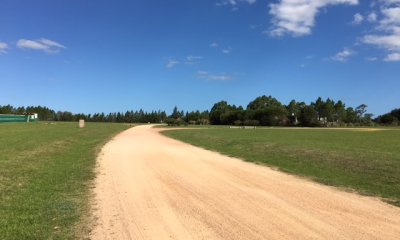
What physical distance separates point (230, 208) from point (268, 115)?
103 meters

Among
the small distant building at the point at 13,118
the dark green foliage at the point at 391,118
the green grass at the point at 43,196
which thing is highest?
the dark green foliage at the point at 391,118

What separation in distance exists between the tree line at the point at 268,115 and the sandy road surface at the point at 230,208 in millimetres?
76185

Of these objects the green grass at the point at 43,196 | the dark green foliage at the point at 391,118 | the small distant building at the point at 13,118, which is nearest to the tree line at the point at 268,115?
the dark green foliage at the point at 391,118

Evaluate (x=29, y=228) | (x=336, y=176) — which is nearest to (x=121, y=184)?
(x=29, y=228)

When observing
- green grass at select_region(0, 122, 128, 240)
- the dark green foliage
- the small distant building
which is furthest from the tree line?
green grass at select_region(0, 122, 128, 240)

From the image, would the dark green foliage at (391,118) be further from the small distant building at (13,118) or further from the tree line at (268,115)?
the small distant building at (13,118)

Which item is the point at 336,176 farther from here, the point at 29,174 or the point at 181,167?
the point at 29,174

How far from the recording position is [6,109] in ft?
447

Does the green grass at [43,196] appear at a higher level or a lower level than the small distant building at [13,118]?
lower

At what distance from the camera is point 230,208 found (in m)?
9.05

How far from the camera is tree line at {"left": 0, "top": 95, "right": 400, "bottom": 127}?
111 meters

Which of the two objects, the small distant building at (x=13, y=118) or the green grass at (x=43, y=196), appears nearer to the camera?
the green grass at (x=43, y=196)

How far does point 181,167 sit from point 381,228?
9435mm

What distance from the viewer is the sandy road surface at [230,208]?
7.26 meters
